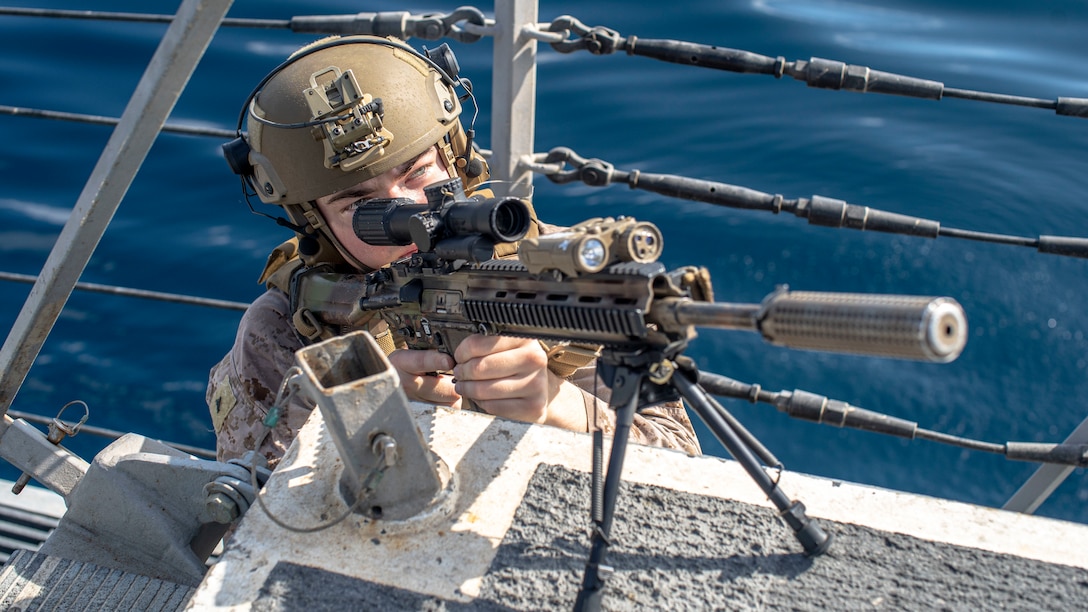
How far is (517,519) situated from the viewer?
1769 millimetres

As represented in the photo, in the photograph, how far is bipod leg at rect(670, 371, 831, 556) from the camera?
1.60 metres

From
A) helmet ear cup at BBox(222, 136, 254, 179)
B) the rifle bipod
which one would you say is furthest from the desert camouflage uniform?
the rifle bipod

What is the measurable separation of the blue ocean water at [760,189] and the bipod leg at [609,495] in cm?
260

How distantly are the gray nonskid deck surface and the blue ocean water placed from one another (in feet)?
7.48

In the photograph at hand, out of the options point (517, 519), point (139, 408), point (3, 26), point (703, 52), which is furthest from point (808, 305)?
point (3, 26)

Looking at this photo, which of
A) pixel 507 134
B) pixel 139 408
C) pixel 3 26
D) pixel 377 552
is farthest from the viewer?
pixel 3 26

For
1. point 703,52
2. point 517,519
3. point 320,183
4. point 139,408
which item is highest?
point 703,52

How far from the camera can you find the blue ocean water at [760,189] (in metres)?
3.98

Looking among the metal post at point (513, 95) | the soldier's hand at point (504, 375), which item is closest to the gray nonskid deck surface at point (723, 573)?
the soldier's hand at point (504, 375)

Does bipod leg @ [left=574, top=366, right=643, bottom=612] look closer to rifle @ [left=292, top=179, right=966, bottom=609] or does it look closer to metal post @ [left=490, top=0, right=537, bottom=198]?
rifle @ [left=292, top=179, right=966, bottom=609]

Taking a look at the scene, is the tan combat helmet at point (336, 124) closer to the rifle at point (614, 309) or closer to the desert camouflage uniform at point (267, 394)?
the desert camouflage uniform at point (267, 394)

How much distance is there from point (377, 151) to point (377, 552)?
1.13m

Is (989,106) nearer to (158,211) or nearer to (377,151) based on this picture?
(377,151)

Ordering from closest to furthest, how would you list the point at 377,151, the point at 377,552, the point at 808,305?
the point at 808,305 < the point at 377,552 < the point at 377,151
